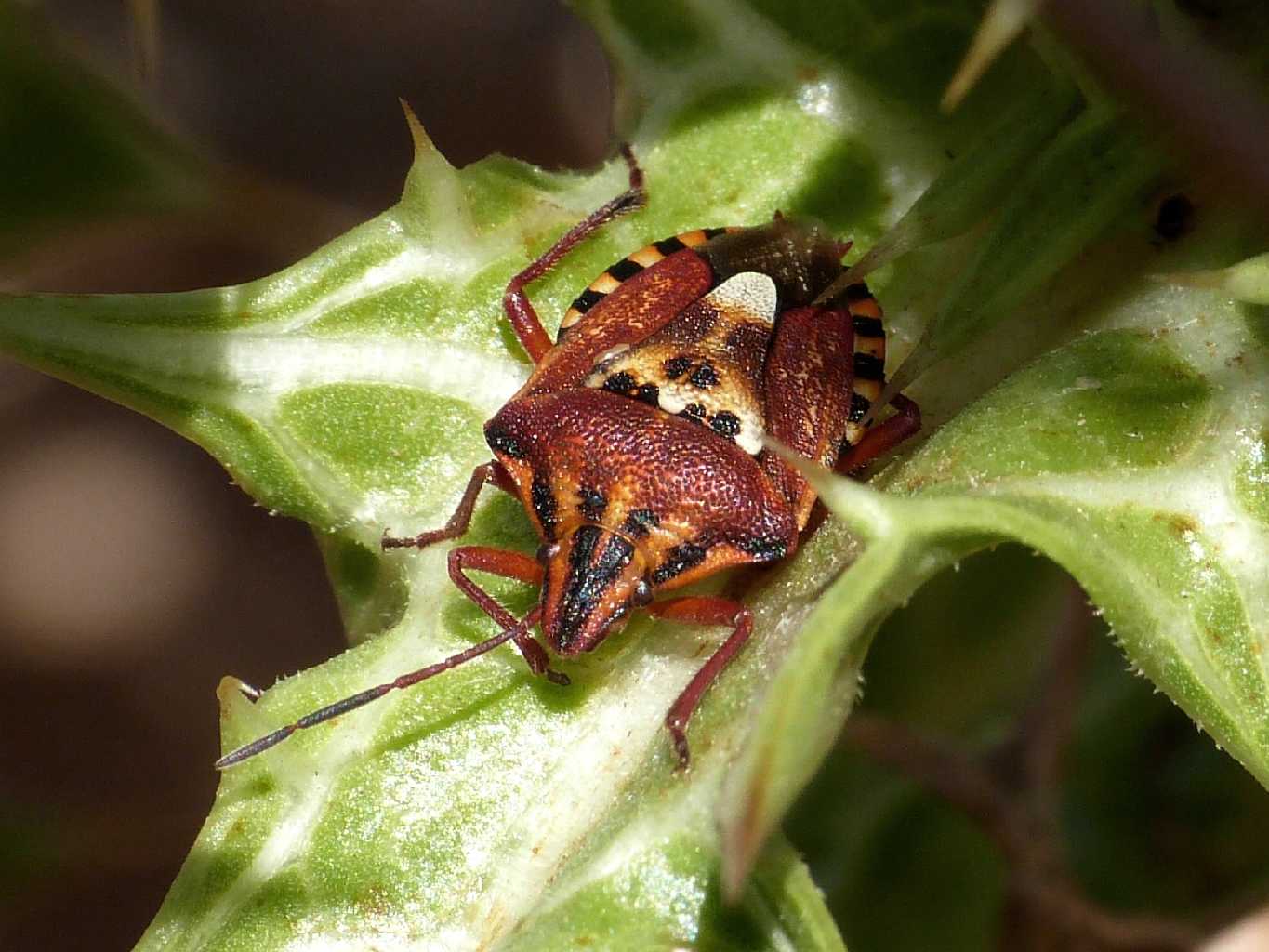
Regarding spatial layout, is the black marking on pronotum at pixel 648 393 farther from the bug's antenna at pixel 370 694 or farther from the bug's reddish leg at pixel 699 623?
the bug's antenna at pixel 370 694

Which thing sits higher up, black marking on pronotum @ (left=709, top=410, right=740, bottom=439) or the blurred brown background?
the blurred brown background

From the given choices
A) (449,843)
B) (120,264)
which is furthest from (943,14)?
(120,264)

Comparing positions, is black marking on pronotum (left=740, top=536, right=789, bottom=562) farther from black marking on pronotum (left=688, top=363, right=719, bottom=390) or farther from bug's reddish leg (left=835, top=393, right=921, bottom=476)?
black marking on pronotum (left=688, top=363, right=719, bottom=390)

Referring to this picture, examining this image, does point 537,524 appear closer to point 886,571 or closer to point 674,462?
point 674,462

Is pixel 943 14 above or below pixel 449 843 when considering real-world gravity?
above

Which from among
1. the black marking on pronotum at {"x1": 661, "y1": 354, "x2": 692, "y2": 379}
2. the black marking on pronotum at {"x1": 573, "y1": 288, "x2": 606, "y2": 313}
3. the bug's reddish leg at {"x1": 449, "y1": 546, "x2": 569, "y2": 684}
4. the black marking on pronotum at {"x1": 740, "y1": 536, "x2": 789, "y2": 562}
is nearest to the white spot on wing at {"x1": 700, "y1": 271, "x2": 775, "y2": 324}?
the black marking on pronotum at {"x1": 661, "y1": 354, "x2": 692, "y2": 379}

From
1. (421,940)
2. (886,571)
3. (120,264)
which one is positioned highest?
(120,264)

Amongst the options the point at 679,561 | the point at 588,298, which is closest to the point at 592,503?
the point at 679,561
